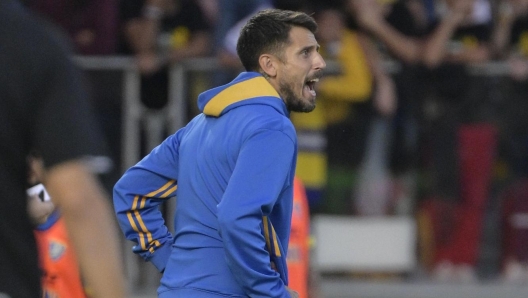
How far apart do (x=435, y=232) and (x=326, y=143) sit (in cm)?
101

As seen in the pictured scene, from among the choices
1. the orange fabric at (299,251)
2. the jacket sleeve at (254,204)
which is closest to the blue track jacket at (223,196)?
the jacket sleeve at (254,204)

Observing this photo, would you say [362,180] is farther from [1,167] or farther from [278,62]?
[1,167]

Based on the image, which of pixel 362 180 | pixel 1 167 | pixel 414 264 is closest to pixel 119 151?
pixel 362 180

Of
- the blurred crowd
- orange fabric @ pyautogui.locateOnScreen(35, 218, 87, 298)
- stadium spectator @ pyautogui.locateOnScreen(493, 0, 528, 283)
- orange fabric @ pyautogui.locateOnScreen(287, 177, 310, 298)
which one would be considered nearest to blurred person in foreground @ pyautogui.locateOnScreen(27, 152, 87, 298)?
orange fabric @ pyautogui.locateOnScreen(35, 218, 87, 298)

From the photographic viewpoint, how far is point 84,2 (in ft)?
25.0

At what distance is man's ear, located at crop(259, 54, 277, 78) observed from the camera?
401 centimetres

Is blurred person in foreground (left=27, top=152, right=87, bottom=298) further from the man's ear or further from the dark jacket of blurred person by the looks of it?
the dark jacket of blurred person

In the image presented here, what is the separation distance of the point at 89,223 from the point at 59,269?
2.06 metres

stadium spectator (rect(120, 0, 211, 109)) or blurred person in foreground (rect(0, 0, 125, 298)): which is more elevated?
stadium spectator (rect(120, 0, 211, 109))

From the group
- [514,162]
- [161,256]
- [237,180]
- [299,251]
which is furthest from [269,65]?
[514,162]

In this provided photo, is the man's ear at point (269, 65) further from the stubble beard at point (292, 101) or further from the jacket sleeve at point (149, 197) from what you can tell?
the jacket sleeve at point (149, 197)

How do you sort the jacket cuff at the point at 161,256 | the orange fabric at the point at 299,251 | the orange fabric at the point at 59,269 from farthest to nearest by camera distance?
the orange fabric at the point at 299,251 < the orange fabric at the point at 59,269 < the jacket cuff at the point at 161,256

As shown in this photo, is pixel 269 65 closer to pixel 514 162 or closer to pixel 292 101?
pixel 292 101

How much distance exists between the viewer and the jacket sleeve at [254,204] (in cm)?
356
